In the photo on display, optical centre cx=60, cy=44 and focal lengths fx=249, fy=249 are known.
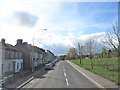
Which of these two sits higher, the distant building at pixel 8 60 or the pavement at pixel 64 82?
the distant building at pixel 8 60

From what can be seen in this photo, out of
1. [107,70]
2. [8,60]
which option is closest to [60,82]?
[107,70]

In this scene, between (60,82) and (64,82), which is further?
(60,82)

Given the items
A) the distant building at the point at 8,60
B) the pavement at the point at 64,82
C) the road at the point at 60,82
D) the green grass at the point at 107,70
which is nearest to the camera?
the pavement at the point at 64,82

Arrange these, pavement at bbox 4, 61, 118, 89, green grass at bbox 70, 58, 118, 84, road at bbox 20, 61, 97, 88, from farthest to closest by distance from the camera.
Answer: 1. green grass at bbox 70, 58, 118, 84
2. road at bbox 20, 61, 97, 88
3. pavement at bbox 4, 61, 118, 89

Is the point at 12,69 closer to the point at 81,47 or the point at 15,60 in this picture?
the point at 15,60

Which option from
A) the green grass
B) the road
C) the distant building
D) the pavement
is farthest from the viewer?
the distant building

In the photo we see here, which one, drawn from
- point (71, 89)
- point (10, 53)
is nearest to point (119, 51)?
point (71, 89)

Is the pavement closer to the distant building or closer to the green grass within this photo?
the green grass

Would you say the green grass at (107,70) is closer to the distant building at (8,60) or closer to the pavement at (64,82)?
the pavement at (64,82)

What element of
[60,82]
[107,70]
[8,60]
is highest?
[8,60]

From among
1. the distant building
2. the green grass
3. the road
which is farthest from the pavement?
the distant building

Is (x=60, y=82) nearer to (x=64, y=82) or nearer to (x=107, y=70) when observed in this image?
(x=64, y=82)

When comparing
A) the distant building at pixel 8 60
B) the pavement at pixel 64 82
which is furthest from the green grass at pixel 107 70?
the distant building at pixel 8 60

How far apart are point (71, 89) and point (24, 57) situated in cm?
4380
